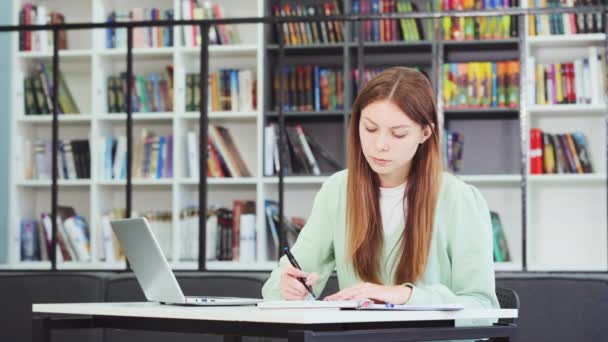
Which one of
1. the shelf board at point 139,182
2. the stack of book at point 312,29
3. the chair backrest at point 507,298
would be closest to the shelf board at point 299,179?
the shelf board at point 139,182

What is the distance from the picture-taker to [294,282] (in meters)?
1.57

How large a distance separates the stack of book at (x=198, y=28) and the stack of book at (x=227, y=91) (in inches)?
6.9

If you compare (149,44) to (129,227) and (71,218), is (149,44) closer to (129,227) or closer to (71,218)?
(71,218)

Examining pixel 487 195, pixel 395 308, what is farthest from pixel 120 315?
pixel 487 195

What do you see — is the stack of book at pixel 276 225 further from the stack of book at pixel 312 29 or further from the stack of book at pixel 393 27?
the stack of book at pixel 393 27

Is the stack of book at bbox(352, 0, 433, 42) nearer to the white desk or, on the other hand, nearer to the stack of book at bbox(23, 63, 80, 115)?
the stack of book at bbox(23, 63, 80, 115)

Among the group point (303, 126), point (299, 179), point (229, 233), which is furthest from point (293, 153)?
point (229, 233)

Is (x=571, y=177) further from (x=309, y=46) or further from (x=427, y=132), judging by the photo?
(x=427, y=132)

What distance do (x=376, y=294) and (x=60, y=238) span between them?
4017mm

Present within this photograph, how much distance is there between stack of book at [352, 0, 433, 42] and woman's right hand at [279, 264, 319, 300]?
356 cm

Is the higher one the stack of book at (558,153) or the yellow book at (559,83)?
the yellow book at (559,83)

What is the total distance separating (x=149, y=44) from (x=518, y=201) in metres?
2.22

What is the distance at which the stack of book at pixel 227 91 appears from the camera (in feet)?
16.8

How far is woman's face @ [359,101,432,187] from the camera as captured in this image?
63.8 inches
